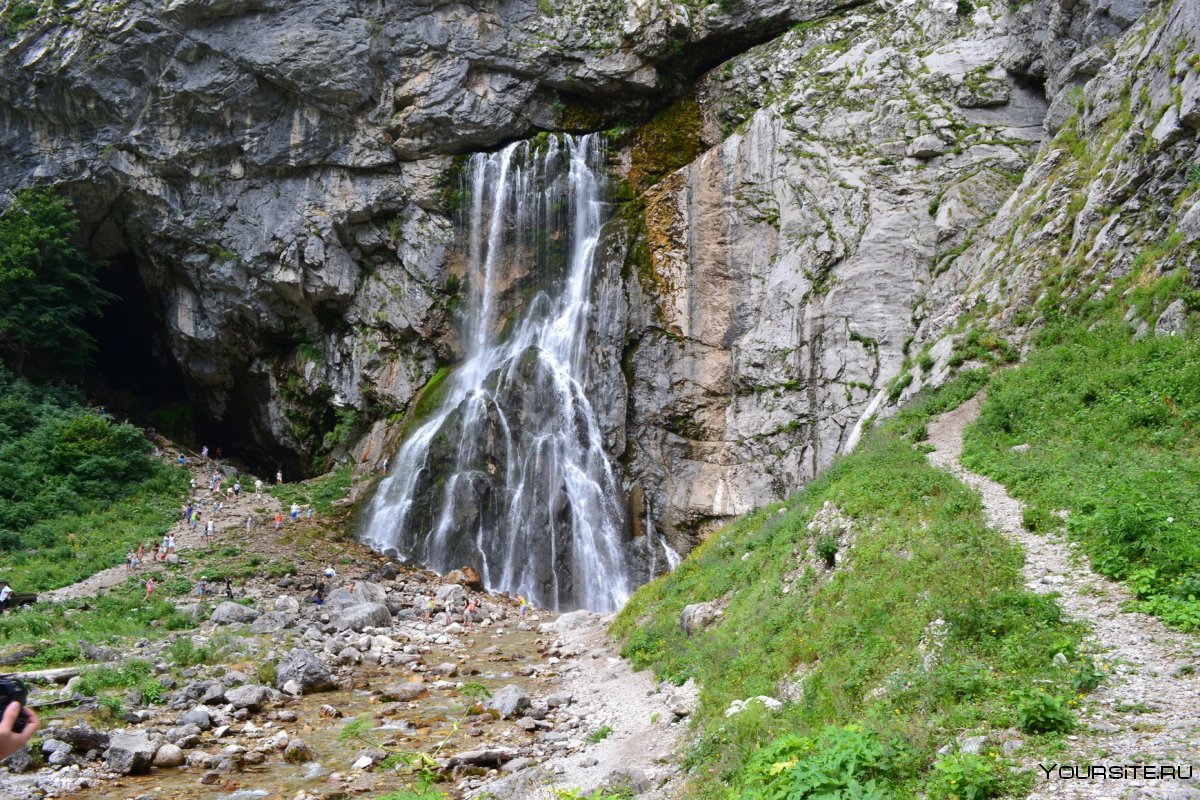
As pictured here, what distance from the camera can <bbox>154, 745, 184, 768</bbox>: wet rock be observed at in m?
11.5

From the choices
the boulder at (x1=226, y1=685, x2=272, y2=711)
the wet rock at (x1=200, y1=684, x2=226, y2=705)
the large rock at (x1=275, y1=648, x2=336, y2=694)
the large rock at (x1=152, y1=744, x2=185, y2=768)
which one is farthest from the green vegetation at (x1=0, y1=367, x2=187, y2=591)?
the large rock at (x1=152, y1=744, x2=185, y2=768)

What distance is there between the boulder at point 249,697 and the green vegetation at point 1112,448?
1329cm

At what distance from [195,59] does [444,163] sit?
11865 mm

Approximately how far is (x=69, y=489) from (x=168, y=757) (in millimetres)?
23307

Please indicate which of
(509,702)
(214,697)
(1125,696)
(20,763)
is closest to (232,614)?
(214,697)

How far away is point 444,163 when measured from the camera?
3644 centimetres

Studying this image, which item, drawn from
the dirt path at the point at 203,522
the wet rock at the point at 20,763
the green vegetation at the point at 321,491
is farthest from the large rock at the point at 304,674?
the green vegetation at the point at 321,491

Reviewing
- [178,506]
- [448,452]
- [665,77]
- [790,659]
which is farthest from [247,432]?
[790,659]

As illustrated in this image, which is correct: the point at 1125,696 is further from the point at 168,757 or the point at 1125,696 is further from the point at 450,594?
the point at 450,594

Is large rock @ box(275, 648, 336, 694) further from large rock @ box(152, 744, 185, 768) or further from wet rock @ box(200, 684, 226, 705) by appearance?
large rock @ box(152, 744, 185, 768)

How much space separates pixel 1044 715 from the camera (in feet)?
19.1

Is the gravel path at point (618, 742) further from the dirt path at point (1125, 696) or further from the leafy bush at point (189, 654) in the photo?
the leafy bush at point (189, 654)

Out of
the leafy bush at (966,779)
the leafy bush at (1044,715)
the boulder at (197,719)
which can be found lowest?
the boulder at (197,719)

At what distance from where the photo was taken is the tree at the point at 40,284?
35.2 metres
